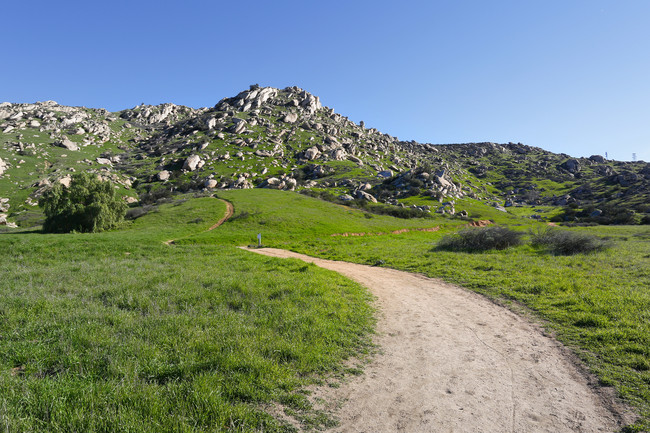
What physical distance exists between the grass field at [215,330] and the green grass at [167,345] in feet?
0.12

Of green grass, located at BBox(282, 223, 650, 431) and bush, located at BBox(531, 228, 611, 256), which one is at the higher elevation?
bush, located at BBox(531, 228, 611, 256)

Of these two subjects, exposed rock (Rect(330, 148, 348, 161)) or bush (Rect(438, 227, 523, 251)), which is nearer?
bush (Rect(438, 227, 523, 251))

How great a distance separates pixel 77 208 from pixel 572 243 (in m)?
62.9

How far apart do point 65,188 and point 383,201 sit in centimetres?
8489

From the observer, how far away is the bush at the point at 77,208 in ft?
139

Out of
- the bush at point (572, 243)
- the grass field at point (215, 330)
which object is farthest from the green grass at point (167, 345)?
the bush at point (572, 243)

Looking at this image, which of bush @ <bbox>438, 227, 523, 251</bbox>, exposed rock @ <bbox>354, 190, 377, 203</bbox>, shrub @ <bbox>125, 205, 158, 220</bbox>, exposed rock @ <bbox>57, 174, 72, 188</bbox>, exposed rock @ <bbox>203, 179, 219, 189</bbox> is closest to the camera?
bush @ <bbox>438, 227, 523, 251</bbox>

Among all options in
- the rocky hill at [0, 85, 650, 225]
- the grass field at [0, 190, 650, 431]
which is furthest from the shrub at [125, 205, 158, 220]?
the grass field at [0, 190, 650, 431]

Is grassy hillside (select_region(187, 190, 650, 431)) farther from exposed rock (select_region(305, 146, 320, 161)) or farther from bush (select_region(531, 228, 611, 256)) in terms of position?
exposed rock (select_region(305, 146, 320, 161))

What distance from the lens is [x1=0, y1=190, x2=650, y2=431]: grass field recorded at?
201 inches

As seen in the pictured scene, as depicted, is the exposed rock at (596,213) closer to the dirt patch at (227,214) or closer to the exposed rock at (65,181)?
the dirt patch at (227,214)

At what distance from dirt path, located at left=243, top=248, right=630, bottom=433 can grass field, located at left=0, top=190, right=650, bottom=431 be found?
70 cm

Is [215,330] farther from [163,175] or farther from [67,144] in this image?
[67,144]

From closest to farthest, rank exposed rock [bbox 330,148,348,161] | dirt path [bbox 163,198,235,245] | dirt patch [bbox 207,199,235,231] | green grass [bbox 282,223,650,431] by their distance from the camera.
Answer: green grass [bbox 282,223,650,431], dirt path [bbox 163,198,235,245], dirt patch [bbox 207,199,235,231], exposed rock [bbox 330,148,348,161]
